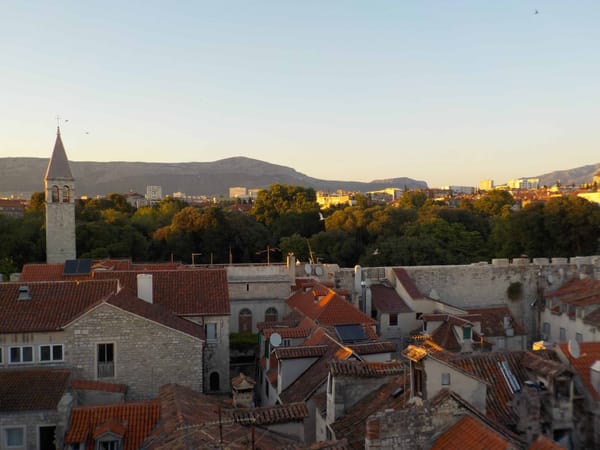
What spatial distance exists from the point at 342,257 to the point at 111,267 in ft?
86.0

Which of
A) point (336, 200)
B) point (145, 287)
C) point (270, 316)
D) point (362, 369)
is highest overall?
point (336, 200)

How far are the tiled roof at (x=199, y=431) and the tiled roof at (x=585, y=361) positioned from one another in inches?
246

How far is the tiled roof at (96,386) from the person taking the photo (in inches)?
633

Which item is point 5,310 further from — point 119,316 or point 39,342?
point 119,316

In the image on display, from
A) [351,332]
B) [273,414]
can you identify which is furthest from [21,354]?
[351,332]

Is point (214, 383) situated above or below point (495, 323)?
below

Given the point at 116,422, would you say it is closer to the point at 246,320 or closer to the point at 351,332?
the point at 351,332

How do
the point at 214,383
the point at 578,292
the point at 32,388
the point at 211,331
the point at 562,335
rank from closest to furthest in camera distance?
the point at 32,388
the point at 211,331
the point at 214,383
the point at 562,335
the point at 578,292

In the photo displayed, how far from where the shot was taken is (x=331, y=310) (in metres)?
23.6

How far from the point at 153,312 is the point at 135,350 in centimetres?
150

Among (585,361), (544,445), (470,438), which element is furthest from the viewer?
(585,361)

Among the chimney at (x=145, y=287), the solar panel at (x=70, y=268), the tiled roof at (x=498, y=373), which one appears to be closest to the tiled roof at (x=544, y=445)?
the tiled roof at (x=498, y=373)

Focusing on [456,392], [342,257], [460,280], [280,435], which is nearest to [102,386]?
[280,435]

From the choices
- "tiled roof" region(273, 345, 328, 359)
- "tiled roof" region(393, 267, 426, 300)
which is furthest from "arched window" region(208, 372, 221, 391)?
"tiled roof" region(393, 267, 426, 300)
